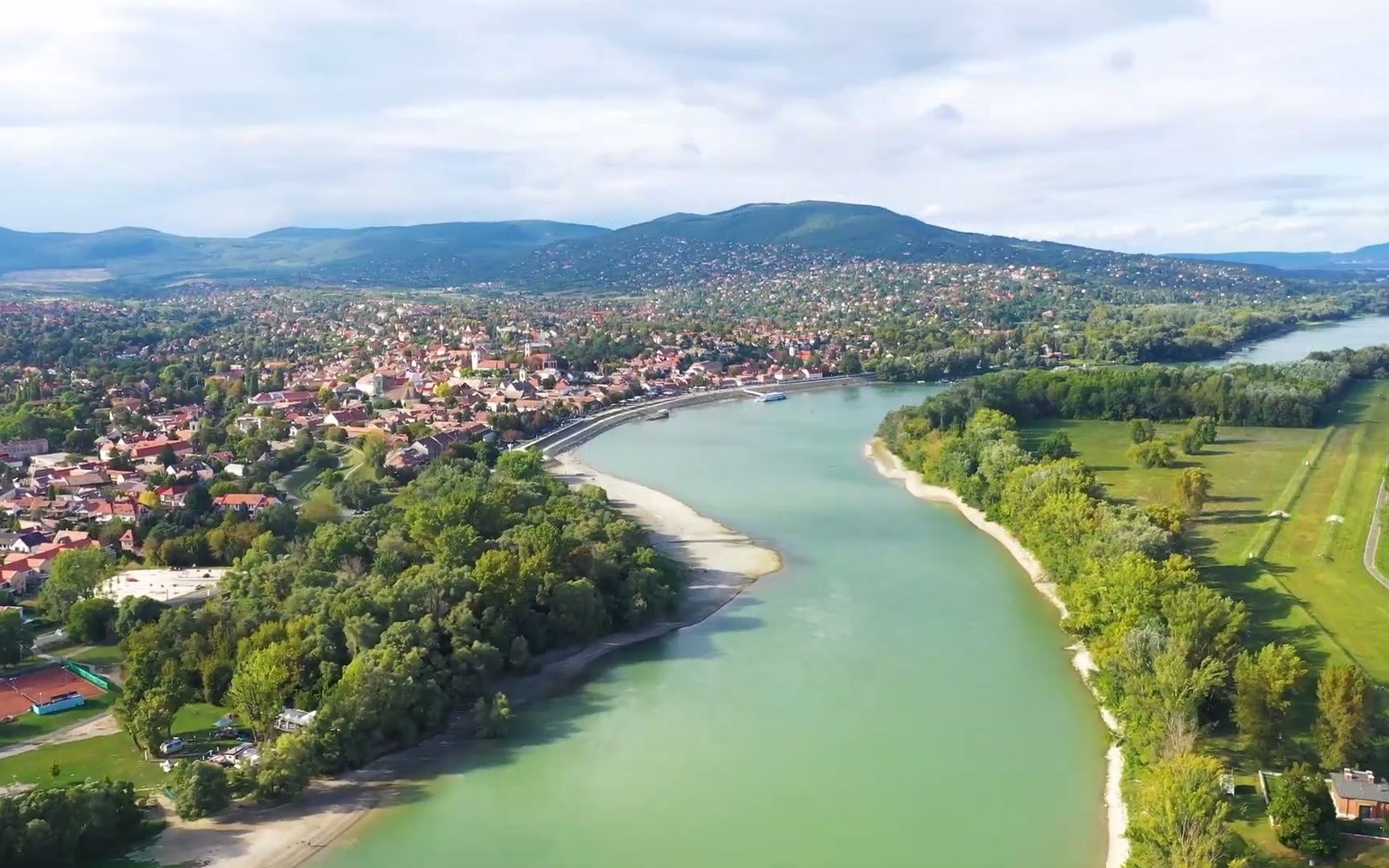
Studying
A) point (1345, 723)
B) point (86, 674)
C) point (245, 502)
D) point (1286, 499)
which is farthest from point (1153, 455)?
point (86, 674)

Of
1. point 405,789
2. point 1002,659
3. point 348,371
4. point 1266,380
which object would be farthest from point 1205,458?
point 348,371

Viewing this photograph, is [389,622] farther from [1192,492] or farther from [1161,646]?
[1192,492]

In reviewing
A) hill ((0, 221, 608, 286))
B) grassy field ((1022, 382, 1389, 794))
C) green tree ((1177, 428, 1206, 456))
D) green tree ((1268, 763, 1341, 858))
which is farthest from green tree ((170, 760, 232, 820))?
hill ((0, 221, 608, 286))

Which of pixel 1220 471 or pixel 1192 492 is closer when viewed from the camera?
pixel 1192 492

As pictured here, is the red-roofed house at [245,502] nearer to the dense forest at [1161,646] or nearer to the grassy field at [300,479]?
the grassy field at [300,479]

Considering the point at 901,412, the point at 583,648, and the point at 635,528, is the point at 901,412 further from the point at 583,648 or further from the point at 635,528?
the point at 583,648


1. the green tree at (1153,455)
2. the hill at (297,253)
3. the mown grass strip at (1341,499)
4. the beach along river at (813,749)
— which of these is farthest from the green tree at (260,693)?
the hill at (297,253)
